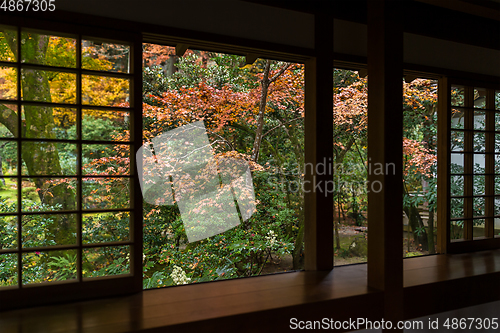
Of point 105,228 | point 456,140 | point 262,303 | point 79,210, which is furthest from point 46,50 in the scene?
point 456,140

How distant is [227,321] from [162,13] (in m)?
2.03

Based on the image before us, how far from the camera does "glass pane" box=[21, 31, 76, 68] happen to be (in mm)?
4750

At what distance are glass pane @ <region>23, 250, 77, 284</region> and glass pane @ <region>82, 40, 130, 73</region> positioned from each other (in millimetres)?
3006

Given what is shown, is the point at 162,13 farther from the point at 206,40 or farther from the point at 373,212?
the point at 373,212

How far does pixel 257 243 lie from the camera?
5.42 m

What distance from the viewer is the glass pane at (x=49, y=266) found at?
4.06m

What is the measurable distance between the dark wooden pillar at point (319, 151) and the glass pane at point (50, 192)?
3729 millimetres

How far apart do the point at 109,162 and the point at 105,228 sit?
40.0 inches

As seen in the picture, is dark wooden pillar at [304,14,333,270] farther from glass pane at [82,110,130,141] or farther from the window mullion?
glass pane at [82,110,130,141]

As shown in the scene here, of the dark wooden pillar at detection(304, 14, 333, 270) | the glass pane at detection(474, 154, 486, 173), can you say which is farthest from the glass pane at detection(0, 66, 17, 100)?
the glass pane at detection(474, 154, 486, 173)

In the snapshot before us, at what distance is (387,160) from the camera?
2.15 metres

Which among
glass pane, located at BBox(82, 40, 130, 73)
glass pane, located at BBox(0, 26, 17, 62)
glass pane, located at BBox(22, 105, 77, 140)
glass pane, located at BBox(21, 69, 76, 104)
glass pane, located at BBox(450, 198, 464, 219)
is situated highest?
glass pane, located at BBox(82, 40, 130, 73)

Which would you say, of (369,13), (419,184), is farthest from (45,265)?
(419,184)

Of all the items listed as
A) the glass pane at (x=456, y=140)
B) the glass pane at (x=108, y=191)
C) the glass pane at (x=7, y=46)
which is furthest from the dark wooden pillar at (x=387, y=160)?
the glass pane at (x=7, y=46)
